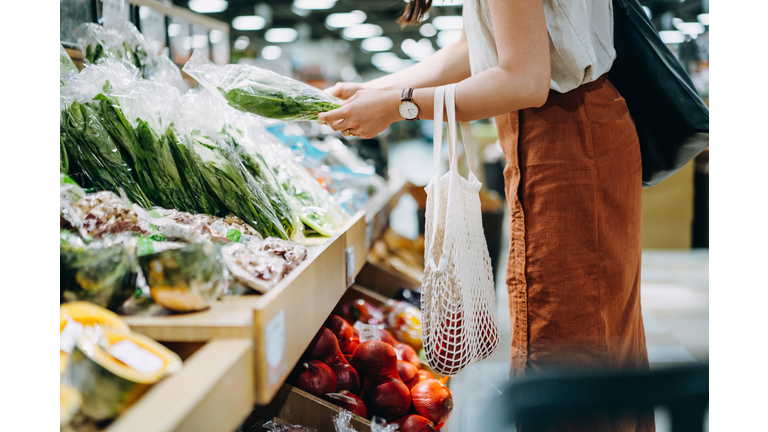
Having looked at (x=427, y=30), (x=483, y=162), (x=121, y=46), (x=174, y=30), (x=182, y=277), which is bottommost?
(x=483, y=162)

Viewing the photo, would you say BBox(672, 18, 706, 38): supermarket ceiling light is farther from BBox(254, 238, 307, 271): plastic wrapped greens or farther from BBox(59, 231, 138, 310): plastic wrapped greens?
BBox(59, 231, 138, 310): plastic wrapped greens

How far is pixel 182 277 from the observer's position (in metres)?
0.62

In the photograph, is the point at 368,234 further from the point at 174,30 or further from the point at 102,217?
the point at 174,30

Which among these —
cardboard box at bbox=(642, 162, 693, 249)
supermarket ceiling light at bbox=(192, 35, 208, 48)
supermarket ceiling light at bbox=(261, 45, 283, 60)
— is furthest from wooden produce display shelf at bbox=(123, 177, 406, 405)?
supermarket ceiling light at bbox=(261, 45, 283, 60)

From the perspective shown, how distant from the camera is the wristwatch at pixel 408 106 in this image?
39.2 inches

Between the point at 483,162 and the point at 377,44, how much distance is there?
36.2ft

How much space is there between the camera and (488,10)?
0.99m

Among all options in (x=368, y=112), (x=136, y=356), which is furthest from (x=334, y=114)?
(x=136, y=356)

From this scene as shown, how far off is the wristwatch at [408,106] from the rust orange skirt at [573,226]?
0.21 meters

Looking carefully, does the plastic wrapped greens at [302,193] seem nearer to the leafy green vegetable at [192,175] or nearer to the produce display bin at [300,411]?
the leafy green vegetable at [192,175]

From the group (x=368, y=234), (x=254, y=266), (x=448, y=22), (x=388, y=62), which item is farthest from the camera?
(x=388, y=62)

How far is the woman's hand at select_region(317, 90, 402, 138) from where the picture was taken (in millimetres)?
1014

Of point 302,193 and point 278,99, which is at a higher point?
point 278,99
